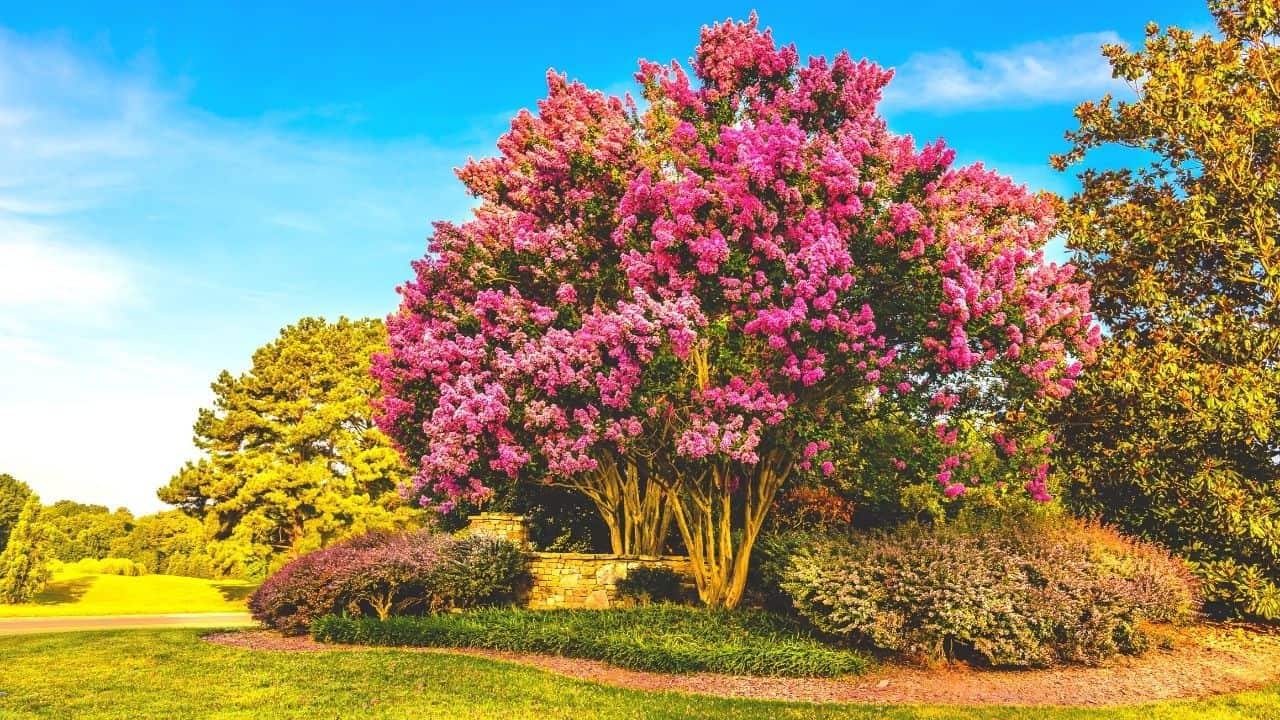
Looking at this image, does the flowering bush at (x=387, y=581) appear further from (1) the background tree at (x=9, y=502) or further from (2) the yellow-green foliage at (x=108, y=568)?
(2) the yellow-green foliage at (x=108, y=568)

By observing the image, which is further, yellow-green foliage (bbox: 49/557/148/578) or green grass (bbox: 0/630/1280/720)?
yellow-green foliage (bbox: 49/557/148/578)

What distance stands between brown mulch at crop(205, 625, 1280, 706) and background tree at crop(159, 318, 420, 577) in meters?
20.3

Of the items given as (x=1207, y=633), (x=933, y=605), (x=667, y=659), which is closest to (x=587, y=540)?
(x=667, y=659)

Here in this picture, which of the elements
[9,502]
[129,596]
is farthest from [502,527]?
[9,502]

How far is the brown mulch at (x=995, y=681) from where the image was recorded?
953 centimetres

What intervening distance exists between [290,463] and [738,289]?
23799 mm

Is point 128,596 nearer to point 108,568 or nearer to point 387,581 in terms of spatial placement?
point 108,568

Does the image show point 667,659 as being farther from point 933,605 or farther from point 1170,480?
point 1170,480

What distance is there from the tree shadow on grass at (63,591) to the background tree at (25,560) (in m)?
0.67

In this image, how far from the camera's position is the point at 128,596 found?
3225 cm

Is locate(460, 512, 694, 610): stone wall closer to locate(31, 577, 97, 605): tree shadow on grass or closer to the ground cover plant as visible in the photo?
the ground cover plant

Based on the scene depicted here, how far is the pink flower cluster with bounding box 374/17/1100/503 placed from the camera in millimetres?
12773

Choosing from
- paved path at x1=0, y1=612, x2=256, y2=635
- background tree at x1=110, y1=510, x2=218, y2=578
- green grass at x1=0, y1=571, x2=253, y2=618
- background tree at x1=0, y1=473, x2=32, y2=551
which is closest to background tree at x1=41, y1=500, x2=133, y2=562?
background tree at x1=110, y1=510, x2=218, y2=578

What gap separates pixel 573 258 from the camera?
14.7m
